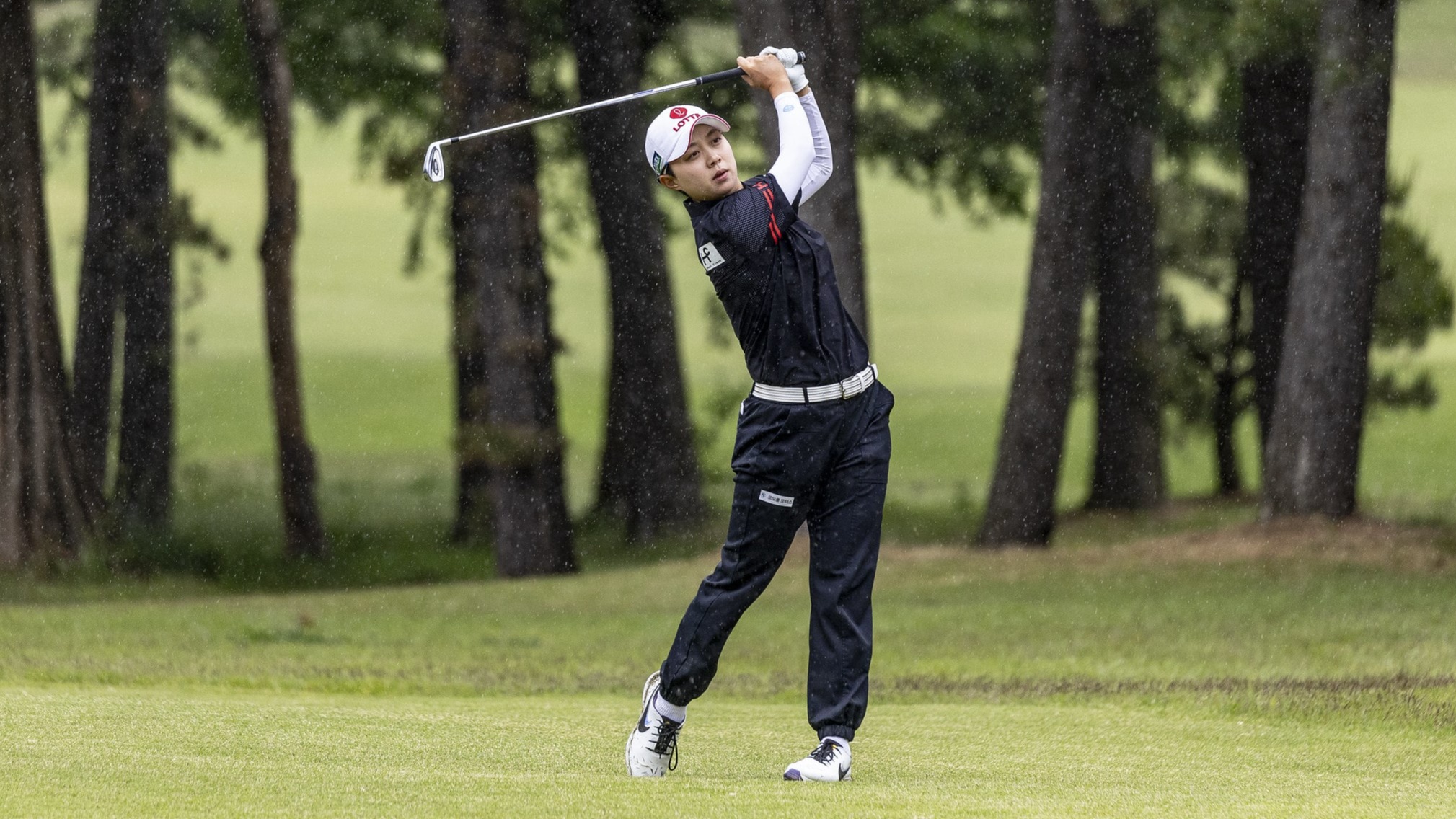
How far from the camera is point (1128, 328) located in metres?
22.3

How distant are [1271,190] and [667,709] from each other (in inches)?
690

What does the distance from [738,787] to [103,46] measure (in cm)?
1978

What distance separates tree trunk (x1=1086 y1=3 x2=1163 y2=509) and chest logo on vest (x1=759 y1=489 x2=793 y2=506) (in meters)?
16.4

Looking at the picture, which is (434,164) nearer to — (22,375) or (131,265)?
(22,375)

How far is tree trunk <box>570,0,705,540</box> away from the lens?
20547mm

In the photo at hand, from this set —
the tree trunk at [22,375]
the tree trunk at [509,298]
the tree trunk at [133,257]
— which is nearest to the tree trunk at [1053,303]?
the tree trunk at [509,298]

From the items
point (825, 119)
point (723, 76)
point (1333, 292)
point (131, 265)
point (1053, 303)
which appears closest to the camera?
point (723, 76)

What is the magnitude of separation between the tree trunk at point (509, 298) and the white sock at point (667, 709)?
11.1 metres

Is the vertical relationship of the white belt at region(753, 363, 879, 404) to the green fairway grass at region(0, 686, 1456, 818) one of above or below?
above

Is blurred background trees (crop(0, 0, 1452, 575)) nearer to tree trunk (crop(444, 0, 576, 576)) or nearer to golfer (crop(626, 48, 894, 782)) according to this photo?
tree trunk (crop(444, 0, 576, 576))

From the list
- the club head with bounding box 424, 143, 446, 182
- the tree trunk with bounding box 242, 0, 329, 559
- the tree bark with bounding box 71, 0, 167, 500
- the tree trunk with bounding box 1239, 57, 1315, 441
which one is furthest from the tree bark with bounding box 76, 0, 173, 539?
the club head with bounding box 424, 143, 446, 182

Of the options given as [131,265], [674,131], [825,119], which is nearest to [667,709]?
[674,131]

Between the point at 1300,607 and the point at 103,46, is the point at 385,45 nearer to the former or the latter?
the point at 103,46

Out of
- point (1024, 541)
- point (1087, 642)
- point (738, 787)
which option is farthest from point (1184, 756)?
point (1024, 541)
